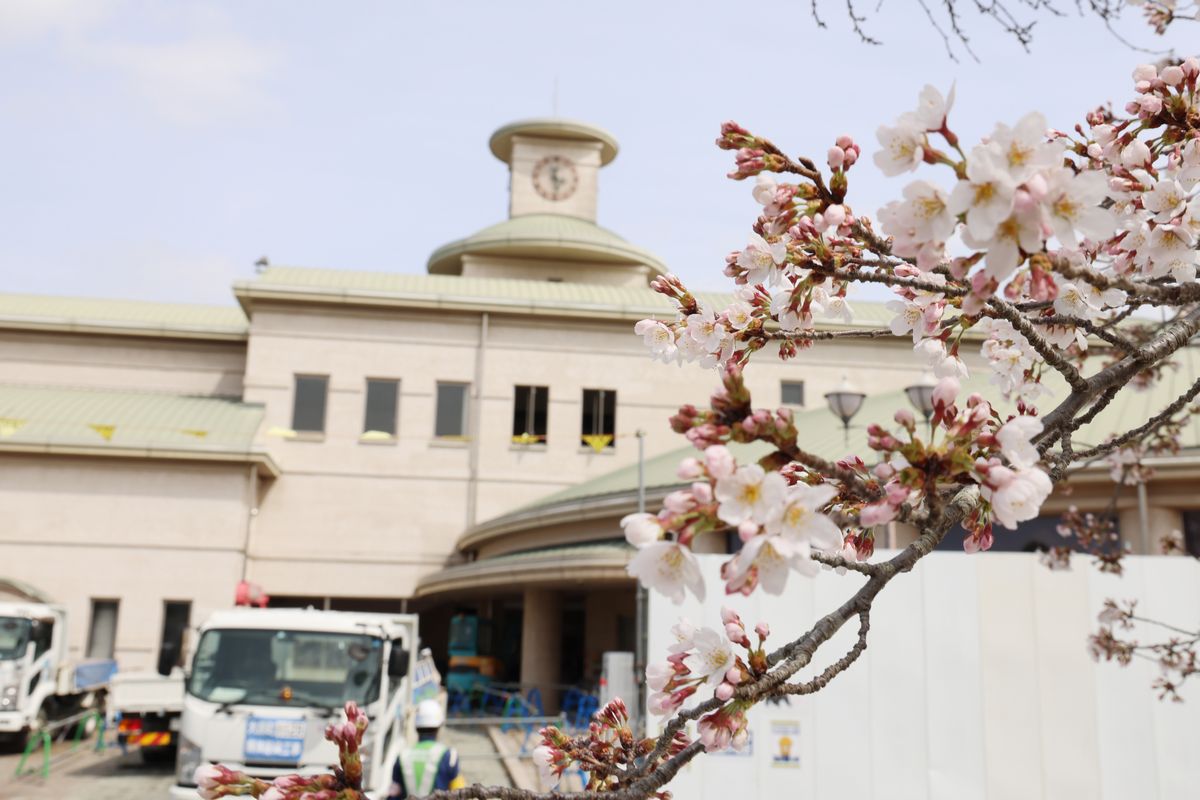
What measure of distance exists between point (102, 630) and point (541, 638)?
10.9 m

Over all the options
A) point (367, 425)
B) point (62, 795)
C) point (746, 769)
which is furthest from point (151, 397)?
point (746, 769)

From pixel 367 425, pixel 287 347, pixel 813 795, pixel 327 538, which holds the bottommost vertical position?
pixel 813 795

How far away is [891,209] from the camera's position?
2.09 metres

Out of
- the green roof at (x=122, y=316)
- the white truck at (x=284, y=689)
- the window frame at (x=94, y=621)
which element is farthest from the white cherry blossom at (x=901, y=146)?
the green roof at (x=122, y=316)

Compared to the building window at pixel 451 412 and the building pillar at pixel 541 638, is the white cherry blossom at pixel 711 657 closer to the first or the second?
the building pillar at pixel 541 638

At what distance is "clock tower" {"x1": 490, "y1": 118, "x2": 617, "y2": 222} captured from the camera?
37.2 metres

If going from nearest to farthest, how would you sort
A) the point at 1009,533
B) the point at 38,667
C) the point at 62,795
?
the point at 62,795
the point at 1009,533
the point at 38,667

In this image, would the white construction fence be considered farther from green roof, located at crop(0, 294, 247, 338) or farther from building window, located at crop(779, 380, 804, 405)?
green roof, located at crop(0, 294, 247, 338)

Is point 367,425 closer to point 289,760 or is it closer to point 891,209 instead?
point 289,760

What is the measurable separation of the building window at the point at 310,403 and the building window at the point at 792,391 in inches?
518

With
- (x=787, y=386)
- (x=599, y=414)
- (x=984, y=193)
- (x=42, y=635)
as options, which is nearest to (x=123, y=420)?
(x=42, y=635)

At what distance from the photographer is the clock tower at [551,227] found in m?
34.8

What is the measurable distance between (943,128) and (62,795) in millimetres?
17288

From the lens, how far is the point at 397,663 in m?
14.1
